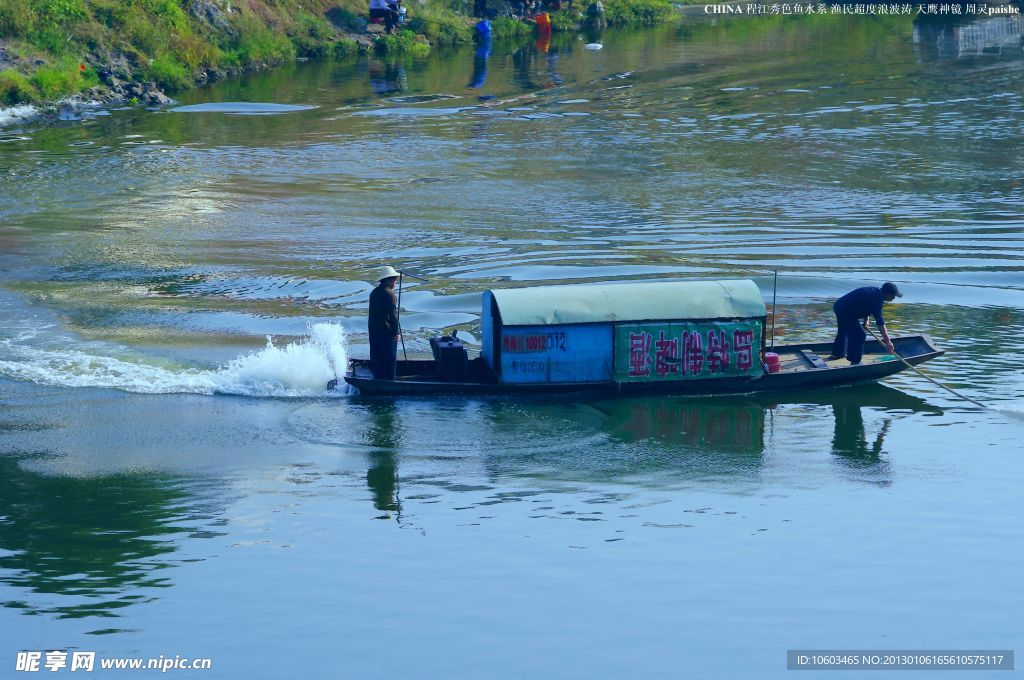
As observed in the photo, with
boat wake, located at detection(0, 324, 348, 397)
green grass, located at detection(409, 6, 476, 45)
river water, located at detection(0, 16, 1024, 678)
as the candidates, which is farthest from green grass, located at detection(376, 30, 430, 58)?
boat wake, located at detection(0, 324, 348, 397)

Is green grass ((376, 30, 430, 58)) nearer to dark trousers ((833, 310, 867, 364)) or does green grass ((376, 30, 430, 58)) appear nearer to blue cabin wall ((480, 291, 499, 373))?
blue cabin wall ((480, 291, 499, 373))

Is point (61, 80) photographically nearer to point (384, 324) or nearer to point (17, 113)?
point (17, 113)

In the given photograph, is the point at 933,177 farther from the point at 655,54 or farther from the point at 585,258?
the point at 655,54

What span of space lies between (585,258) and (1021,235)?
34.3 ft

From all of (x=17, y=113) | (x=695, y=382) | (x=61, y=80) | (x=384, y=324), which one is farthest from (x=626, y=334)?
(x=61, y=80)

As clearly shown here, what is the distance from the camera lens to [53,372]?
A: 21516mm

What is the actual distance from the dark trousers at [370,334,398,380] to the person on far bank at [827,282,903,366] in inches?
284

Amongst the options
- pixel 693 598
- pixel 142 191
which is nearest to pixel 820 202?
pixel 142 191

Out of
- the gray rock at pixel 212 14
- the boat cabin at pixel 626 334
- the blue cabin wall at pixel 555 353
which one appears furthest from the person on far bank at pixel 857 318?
the gray rock at pixel 212 14

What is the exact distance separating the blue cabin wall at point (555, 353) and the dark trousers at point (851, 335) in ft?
13.1

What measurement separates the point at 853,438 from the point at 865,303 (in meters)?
2.34

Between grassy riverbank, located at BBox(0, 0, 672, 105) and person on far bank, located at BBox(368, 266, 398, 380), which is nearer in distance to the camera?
person on far bank, located at BBox(368, 266, 398, 380)

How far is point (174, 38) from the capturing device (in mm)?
54750

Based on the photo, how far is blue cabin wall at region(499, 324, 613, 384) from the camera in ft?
64.9
